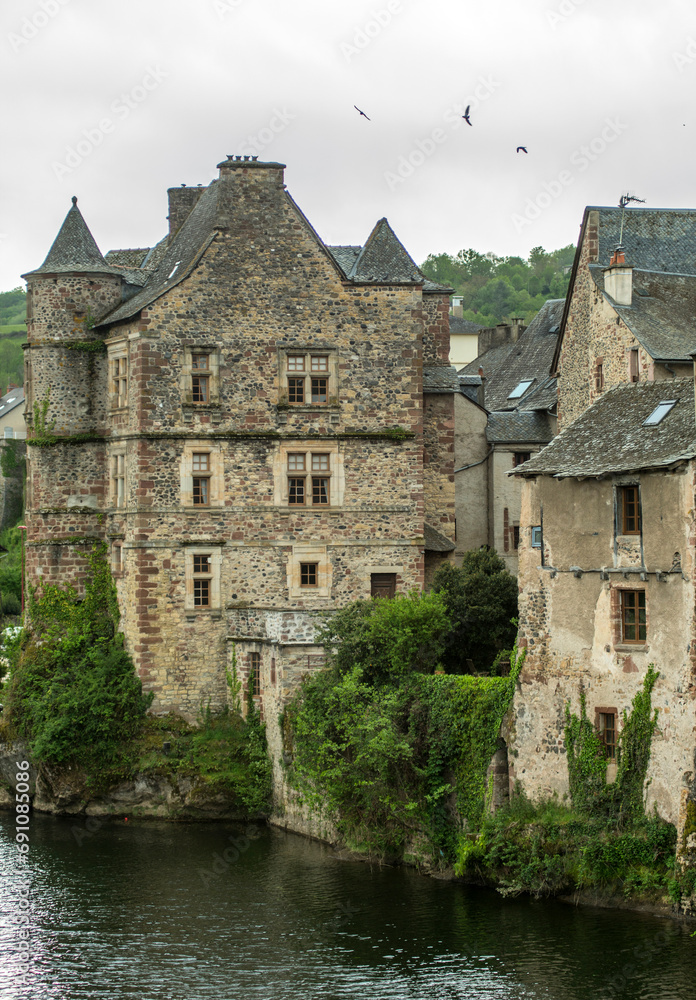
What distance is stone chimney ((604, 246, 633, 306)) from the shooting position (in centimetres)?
4709

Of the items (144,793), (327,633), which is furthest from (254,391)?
(144,793)

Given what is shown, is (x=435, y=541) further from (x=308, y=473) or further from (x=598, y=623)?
(x=598, y=623)

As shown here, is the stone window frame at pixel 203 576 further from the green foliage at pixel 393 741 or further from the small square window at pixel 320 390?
the green foliage at pixel 393 741

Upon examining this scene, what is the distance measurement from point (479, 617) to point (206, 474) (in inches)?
410

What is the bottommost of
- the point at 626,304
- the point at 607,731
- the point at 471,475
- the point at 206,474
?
the point at 607,731

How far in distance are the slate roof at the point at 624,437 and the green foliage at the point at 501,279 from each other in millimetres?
85710

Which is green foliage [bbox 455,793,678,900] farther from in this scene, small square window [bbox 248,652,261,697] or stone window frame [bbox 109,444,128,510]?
stone window frame [bbox 109,444,128,510]

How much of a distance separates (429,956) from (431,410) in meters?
23.0

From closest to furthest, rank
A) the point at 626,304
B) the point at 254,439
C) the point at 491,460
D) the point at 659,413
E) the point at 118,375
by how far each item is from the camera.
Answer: the point at 659,413
the point at 626,304
the point at 254,439
the point at 118,375
the point at 491,460

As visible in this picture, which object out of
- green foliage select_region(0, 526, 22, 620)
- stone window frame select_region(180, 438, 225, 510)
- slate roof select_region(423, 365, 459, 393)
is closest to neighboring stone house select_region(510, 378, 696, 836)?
slate roof select_region(423, 365, 459, 393)

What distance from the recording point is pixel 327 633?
1694 inches

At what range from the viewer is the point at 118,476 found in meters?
49.1

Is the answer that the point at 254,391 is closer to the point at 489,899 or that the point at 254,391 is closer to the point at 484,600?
the point at 484,600

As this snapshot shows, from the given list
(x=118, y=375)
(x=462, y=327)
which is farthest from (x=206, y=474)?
(x=462, y=327)
